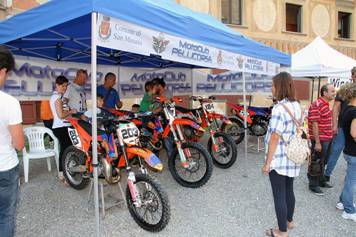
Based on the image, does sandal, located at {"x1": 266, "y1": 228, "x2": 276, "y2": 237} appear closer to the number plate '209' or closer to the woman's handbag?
the woman's handbag

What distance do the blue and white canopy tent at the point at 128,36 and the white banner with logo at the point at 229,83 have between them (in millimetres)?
1730

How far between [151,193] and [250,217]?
1208 millimetres

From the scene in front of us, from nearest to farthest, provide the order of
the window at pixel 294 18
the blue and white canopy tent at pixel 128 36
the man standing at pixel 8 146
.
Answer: the man standing at pixel 8 146, the blue and white canopy tent at pixel 128 36, the window at pixel 294 18

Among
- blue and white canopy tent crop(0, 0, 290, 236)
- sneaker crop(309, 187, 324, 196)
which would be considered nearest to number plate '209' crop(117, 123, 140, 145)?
blue and white canopy tent crop(0, 0, 290, 236)

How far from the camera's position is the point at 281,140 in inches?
111

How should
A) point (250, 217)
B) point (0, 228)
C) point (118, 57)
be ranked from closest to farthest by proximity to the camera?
point (0, 228), point (250, 217), point (118, 57)

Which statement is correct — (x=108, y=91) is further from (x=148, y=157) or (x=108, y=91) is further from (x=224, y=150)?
(x=148, y=157)

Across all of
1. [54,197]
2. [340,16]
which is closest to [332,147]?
[54,197]

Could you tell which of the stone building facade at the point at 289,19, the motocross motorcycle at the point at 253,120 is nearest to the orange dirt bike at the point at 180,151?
the motocross motorcycle at the point at 253,120

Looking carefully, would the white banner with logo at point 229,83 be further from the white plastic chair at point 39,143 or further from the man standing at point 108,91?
the white plastic chair at point 39,143

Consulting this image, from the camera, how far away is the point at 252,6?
46.4 feet

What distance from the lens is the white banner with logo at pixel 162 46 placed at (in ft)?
9.43

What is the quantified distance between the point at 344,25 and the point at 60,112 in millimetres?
18312

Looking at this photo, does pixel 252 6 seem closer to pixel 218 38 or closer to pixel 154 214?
pixel 218 38
